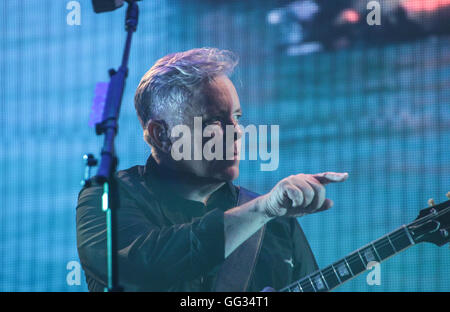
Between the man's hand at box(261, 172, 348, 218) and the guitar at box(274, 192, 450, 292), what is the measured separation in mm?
274

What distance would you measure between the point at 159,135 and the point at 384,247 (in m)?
1.13

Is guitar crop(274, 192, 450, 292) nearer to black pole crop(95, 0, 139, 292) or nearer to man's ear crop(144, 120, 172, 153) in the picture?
man's ear crop(144, 120, 172, 153)

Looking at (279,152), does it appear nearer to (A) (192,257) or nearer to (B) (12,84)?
(A) (192,257)

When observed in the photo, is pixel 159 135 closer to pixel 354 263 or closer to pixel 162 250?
pixel 162 250

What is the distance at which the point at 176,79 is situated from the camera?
112 inches

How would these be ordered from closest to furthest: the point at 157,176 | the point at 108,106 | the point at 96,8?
the point at 108,106 → the point at 96,8 → the point at 157,176

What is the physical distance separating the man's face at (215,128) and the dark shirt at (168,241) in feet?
0.29

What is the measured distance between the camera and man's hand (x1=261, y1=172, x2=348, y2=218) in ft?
8.76

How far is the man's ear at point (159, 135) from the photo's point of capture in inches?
112

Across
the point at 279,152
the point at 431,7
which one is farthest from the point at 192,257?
the point at 431,7

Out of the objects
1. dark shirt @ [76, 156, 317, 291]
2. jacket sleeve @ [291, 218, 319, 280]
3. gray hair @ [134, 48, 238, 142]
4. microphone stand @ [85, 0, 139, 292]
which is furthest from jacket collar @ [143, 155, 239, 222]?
microphone stand @ [85, 0, 139, 292]

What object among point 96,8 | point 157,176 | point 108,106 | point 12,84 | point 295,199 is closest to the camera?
point 108,106

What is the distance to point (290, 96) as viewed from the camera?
289 cm
